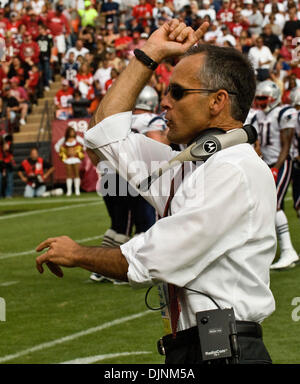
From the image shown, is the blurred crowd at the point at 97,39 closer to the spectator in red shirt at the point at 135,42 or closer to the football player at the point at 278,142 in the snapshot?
the spectator in red shirt at the point at 135,42

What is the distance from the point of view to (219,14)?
79.7 feet

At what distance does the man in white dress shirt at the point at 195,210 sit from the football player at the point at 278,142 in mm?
7084

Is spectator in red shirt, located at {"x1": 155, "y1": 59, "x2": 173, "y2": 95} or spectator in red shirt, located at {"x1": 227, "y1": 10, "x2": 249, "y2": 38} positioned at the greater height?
spectator in red shirt, located at {"x1": 227, "y1": 10, "x2": 249, "y2": 38}

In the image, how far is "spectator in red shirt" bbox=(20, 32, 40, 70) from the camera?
24984mm

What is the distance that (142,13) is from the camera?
25.4 m

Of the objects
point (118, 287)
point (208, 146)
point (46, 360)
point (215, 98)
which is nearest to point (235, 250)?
point (208, 146)

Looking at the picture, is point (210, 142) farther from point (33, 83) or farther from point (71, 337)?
point (33, 83)

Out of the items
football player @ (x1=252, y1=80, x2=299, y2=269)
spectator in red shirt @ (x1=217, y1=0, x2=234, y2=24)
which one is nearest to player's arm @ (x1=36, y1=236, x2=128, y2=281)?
football player @ (x1=252, y1=80, x2=299, y2=269)

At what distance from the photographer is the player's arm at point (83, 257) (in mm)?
2754

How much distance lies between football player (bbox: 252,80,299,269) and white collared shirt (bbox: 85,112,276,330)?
7247 millimetres

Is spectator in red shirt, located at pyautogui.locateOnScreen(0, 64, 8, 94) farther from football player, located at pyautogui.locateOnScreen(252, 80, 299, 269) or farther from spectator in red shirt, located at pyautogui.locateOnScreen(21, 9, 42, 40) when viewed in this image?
football player, located at pyautogui.locateOnScreen(252, 80, 299, 269)

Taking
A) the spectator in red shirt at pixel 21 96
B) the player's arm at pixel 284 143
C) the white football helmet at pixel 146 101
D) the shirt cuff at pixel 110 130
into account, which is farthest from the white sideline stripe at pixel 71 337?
the spectator in red shirt at pixel 21 96

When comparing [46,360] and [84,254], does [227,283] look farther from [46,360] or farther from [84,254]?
[46,360]
